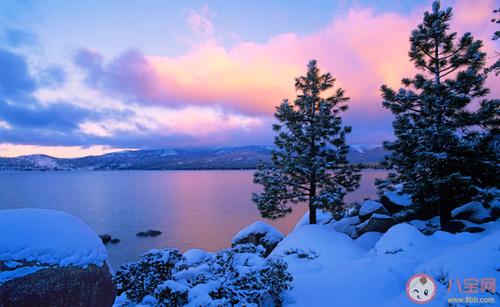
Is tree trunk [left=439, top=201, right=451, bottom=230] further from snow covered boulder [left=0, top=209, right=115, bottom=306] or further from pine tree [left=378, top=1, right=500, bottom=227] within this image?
snow covered boulder [left=0, top=209, right=115, bottom=306]

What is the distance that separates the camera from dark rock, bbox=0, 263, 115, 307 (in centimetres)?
452

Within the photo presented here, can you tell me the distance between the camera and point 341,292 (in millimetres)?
8062

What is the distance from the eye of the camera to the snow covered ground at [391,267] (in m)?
6.78

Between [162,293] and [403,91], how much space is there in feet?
49.1

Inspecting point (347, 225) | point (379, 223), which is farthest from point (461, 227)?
point (347, 225)

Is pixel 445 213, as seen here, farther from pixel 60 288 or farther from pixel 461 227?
pixel 60 288

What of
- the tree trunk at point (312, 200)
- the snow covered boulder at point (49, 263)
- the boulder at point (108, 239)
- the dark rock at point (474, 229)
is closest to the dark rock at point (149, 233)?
the boulder at point (108, 239)

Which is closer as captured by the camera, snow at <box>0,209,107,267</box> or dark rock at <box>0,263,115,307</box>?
dark rock at <box>0,263,115,307</box>

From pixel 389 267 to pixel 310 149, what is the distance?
32.0 ft

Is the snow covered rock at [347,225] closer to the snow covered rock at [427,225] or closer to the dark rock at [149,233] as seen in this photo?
the snow covered rock at [427,225]

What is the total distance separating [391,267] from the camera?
340 inches

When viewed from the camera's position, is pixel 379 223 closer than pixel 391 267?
No

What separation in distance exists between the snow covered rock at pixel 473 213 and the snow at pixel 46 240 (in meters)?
15.9

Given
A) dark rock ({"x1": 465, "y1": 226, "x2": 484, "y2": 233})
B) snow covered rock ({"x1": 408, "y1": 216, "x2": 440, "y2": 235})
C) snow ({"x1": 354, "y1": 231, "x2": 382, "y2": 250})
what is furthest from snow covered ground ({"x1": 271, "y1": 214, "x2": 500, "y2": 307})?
snow covered rock ({"x1": 408, "y1": 216, "x2": 440, "y2": 235})
